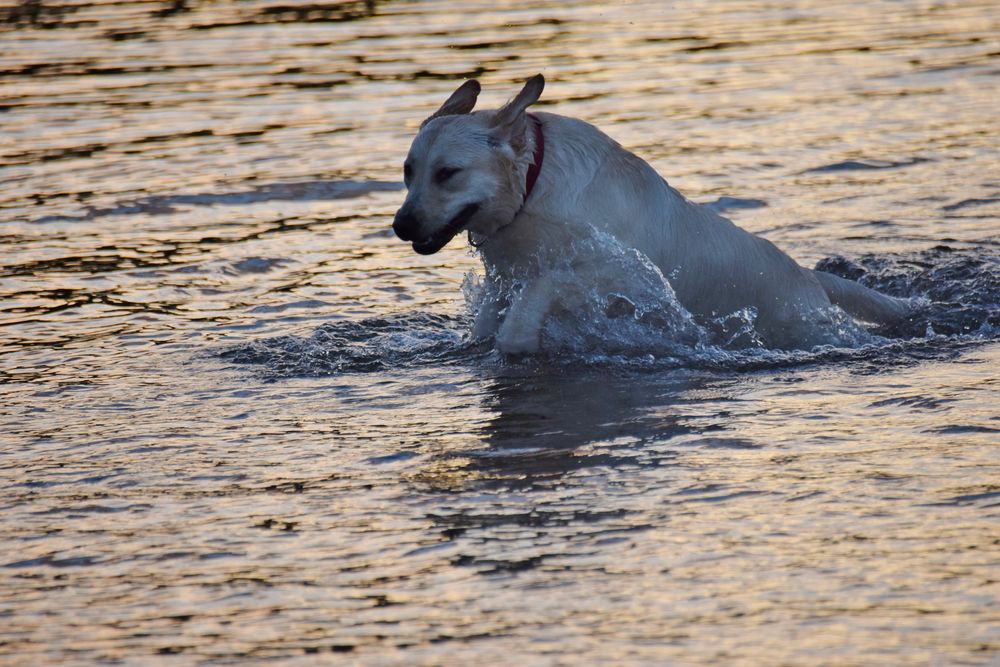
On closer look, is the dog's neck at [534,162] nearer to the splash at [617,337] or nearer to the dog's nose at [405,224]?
the splash at [617,337]

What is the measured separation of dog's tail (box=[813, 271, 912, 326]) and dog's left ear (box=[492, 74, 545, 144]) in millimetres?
1901

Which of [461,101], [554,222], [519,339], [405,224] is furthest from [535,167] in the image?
[519,339]

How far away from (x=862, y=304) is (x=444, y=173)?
239cm

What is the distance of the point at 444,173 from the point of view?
6977 millimetres

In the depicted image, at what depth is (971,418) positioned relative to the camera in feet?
19.2

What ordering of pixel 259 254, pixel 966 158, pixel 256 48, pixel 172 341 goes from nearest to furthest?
pixel 172 341
pixel 259 254
pixel 966 158
pixel 256 48

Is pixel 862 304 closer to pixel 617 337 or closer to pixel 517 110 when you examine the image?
pixel 617 337

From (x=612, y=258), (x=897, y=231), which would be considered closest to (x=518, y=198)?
(x=612, y=258)

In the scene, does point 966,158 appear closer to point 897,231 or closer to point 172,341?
point 897,231

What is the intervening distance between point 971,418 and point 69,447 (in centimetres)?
358

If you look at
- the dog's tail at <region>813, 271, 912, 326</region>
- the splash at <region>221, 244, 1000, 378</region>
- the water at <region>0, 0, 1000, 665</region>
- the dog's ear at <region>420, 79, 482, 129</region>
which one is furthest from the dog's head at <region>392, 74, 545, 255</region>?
the dog's tail at <region>813, 271, 912, 326</region>

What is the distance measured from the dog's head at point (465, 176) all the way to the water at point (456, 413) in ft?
2.27

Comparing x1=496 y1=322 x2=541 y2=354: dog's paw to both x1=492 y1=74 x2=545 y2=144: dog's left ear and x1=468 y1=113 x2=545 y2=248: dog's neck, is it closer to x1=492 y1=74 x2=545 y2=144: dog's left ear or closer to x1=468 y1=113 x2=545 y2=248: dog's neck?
x1=468 y1=113 x2=545 y2=248: dog's neck

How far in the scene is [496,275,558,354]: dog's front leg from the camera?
23.3 feet
